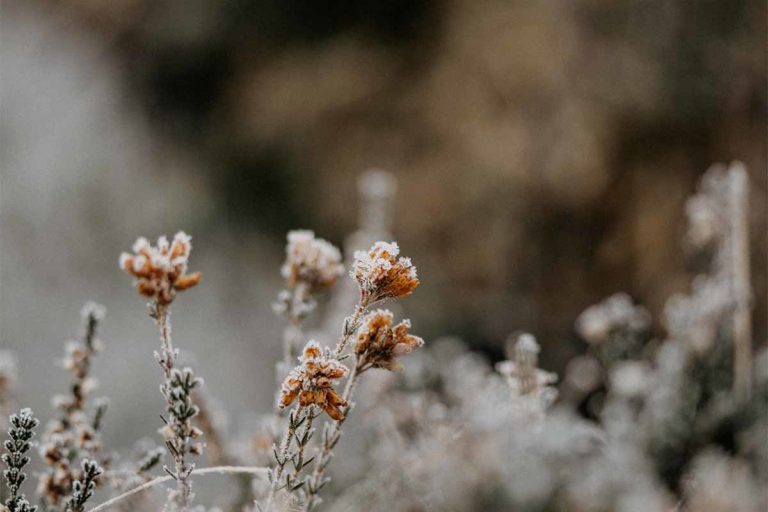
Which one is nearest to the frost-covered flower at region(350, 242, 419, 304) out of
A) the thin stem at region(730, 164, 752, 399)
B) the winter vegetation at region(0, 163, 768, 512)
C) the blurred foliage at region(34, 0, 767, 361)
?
the winter vegetation at region(0, 163, 768, 512)

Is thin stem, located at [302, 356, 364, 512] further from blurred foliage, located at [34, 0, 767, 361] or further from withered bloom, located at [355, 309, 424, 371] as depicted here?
blurred foliage, located at [34, 0, 767, 361]

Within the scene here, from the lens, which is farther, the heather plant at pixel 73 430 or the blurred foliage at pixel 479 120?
the blurred foliage at pixel 479 120

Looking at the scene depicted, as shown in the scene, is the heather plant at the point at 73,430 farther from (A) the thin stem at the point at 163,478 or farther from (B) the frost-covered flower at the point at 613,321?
(B) the frost-covered flower at the point at 613,321

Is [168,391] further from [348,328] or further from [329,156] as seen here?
[329,156]

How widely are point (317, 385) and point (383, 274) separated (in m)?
0.05

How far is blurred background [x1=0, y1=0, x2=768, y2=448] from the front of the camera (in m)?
1.17

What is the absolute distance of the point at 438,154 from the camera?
4.18ft

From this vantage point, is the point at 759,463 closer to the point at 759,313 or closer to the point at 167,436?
the point at 167,436

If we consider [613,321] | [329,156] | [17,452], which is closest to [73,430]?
[17,452]

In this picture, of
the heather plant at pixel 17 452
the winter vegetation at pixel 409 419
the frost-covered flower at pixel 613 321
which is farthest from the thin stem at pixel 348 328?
the frost-covered flower at pixel 613 321

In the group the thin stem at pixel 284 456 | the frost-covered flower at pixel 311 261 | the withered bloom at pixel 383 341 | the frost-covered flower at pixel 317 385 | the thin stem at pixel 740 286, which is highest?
the thin stem at pixel 740 286

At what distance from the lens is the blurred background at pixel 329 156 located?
1.17 m

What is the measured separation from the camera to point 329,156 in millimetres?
1324

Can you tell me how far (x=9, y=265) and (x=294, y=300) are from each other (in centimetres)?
107
